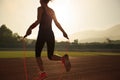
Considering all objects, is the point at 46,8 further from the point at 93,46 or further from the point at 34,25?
the point at 93,46

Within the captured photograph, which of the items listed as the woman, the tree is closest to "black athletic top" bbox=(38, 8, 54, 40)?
the woman

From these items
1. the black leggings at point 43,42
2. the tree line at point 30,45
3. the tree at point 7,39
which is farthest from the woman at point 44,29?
the tree at point 7,39

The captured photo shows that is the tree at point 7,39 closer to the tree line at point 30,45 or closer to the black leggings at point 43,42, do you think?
the tree line at point 30,45

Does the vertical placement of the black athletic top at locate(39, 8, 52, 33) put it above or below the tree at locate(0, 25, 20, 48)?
below

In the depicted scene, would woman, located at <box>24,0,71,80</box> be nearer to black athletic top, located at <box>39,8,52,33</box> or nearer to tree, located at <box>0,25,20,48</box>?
black athletic top, located at <box>39,8,52,33</box>

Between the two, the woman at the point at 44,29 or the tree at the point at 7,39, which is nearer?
the woman at the point at 44,29

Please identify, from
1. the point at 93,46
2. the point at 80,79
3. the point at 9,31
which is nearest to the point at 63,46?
the point at 93,46

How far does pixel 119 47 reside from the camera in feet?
204

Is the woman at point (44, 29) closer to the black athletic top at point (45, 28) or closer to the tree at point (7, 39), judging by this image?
the black athletic top at point (45, 28)

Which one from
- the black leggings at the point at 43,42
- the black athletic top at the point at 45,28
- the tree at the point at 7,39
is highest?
the tree at the point at 7,39

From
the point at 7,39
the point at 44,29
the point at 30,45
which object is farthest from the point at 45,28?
the point at 7,39

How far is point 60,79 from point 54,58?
1894 millimetres

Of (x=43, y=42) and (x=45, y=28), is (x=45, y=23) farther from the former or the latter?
(x=43, y=42)

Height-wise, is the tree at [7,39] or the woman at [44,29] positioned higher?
the tree at [7,39]
